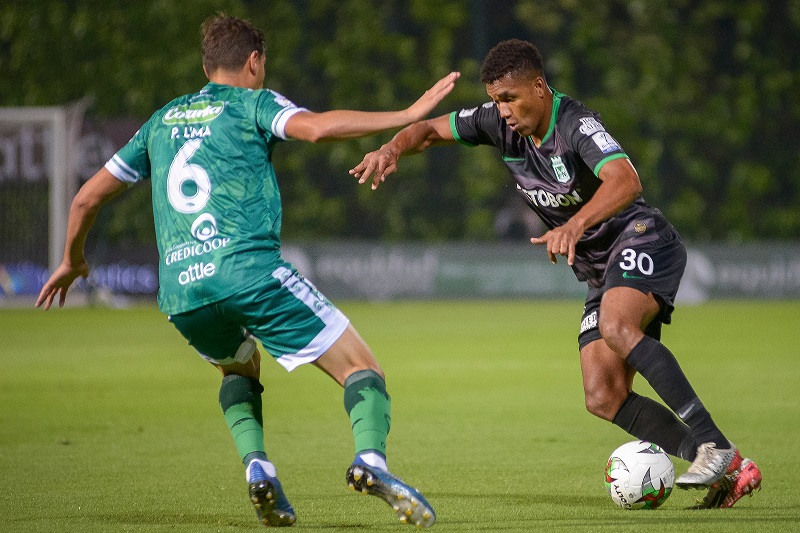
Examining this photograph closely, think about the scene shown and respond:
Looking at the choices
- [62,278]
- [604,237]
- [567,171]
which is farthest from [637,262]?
[62,278]

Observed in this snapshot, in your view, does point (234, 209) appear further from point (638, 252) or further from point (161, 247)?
point (638, 252)

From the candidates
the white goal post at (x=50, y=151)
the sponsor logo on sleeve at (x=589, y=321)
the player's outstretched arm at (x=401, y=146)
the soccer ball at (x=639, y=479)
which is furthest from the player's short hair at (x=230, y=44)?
the white goal post at (x=50, y=151)

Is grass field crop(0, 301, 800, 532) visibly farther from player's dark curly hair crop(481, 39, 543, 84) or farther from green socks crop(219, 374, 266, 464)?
player's dark curly hair crop(481, 39, 543, 84)

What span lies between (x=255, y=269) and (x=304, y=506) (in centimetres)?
124

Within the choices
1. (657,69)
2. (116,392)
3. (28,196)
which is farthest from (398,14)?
(116,392)

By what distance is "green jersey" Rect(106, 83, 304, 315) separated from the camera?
472 centimetres

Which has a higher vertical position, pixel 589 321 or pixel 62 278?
pixel 62 278

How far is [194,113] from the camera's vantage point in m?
4.88

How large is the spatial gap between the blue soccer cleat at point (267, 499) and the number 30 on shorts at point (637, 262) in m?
1.85

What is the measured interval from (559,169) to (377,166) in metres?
0.87

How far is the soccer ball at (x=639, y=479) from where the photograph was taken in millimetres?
5297

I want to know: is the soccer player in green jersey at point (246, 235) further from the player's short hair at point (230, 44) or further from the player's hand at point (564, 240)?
the player's hand at point (564, 240)

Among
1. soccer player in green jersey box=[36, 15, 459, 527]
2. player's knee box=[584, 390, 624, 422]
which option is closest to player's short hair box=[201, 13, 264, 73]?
soccer player in green jersey box=[36, 15, 459, 527]

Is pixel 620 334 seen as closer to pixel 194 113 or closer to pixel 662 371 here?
pixel 662 371
